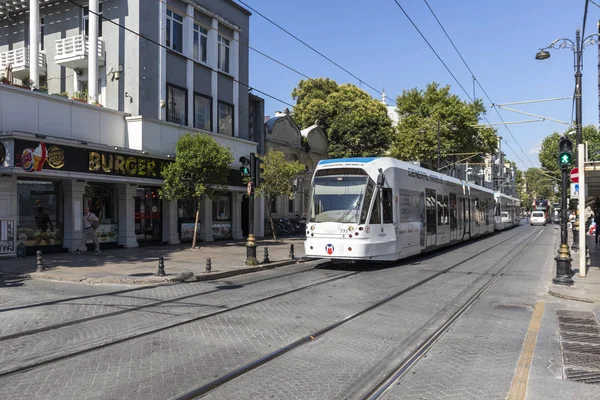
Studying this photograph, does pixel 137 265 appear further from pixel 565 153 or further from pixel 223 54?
pixel 223 54

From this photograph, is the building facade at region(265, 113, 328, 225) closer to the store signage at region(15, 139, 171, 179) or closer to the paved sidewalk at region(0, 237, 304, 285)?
the store signage at region(15, 139, 171, 179)

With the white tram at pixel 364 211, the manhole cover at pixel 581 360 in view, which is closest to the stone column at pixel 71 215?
the white tram at pixel 364 211

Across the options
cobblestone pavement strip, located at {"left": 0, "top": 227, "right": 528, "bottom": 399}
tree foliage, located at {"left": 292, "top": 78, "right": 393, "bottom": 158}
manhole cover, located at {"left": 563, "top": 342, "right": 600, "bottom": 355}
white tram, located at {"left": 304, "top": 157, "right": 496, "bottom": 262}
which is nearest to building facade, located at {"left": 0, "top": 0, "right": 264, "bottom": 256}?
white tram, located at {"left": 304, "top": 157, "right": 496, "bottom": 262}

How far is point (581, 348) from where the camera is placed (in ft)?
21.2

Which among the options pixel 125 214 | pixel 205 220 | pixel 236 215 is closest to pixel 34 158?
pixel 125 214

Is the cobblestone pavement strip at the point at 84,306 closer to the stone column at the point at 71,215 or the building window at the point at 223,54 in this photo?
the stone column at the point at 71,215

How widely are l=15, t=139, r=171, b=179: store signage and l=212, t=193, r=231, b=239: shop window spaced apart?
17.4 feet

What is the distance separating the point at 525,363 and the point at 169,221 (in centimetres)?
1853

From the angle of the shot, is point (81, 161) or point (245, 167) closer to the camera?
point (245, 167)

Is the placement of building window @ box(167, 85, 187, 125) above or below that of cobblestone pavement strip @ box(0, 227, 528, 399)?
above

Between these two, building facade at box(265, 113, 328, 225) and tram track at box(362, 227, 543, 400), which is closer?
tram track at box(362, 227, 543, 400)

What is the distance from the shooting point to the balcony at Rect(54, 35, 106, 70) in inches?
819

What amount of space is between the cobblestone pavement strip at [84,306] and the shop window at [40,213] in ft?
22.6

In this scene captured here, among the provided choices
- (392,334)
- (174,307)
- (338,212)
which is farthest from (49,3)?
(392,334)
